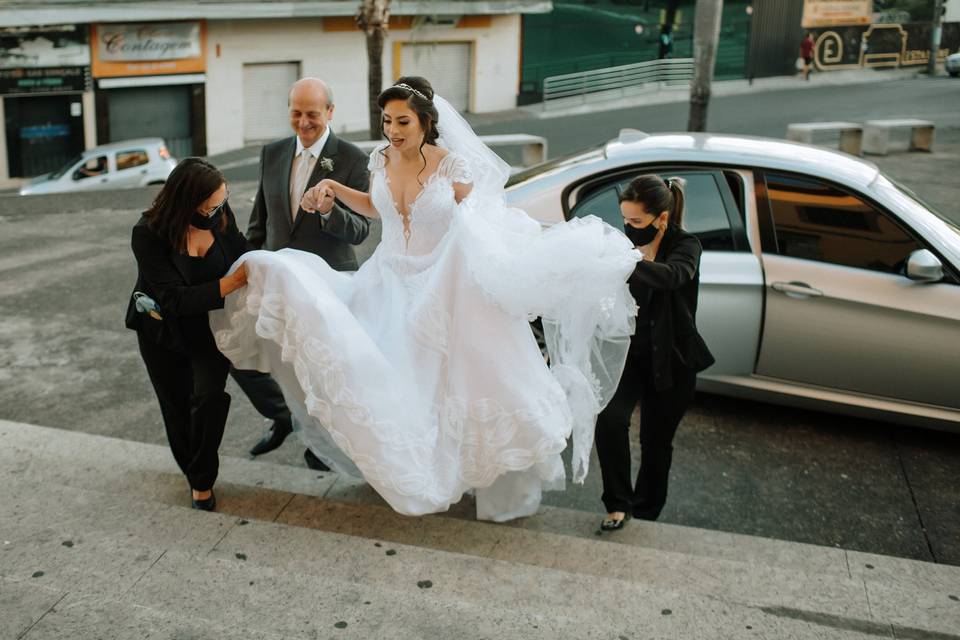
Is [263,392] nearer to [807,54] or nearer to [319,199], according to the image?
[319,199]

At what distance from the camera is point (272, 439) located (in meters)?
5.51

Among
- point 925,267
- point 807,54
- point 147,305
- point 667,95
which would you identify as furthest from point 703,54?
point 807,54

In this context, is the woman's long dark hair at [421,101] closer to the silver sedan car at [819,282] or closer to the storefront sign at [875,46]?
the silver sedan car at [819,282]

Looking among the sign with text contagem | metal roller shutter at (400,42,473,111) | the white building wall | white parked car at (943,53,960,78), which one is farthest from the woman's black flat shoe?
white parked car at (943,53,960,78)

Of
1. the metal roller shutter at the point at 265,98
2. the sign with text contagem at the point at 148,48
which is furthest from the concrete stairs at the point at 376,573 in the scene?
the metal roller shutter at the point at 265,98

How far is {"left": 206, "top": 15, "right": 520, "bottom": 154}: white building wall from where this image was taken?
28.2m

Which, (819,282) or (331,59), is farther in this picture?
(331,59)

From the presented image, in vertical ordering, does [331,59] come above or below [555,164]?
above

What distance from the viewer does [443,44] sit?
32.0 m

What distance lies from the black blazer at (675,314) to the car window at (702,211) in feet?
4.77

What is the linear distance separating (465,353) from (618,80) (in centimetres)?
3103

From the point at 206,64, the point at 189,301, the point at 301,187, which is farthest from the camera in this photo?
the point at 206,64

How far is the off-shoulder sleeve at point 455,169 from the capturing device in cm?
465

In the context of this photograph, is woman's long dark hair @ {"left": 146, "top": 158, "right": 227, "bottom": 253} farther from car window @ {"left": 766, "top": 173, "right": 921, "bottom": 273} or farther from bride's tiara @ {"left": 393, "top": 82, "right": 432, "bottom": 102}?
car window @ {"left": 766, "top": 173, "right": 921, "bottom": 273}
